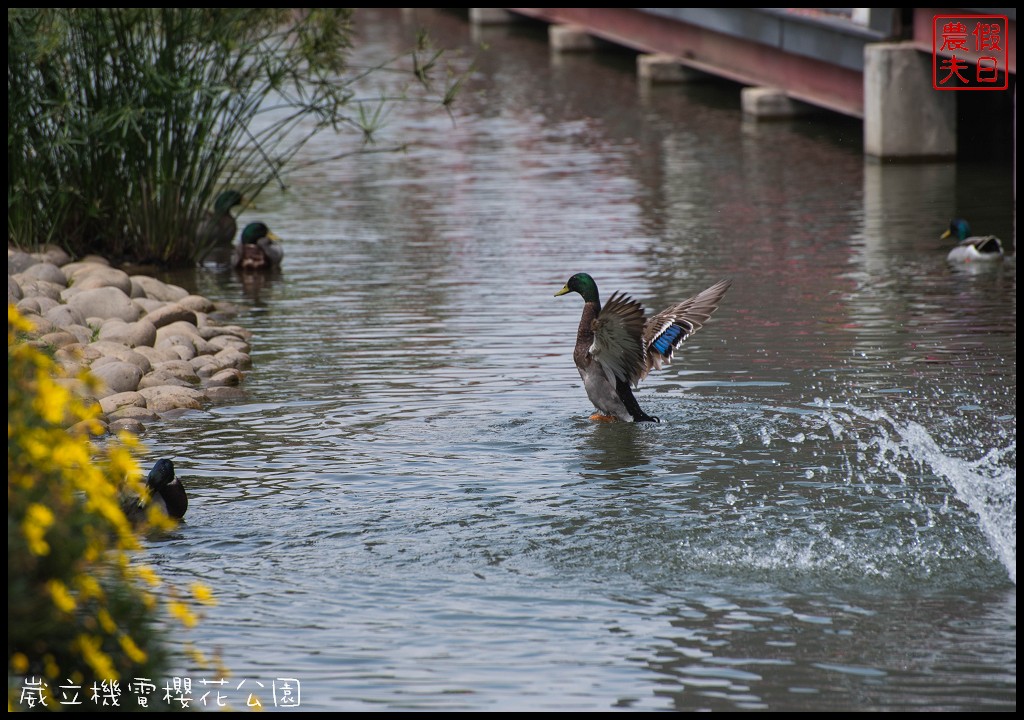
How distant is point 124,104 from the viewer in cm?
1241

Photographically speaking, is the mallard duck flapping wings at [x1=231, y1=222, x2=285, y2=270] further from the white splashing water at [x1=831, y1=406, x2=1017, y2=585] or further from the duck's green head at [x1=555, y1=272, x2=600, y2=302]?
the white splashing water at [x1=831, y1=406, x2=1017, y2=585]

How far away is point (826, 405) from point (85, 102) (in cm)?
699

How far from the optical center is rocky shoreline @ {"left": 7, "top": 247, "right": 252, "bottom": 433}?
920 centimetres

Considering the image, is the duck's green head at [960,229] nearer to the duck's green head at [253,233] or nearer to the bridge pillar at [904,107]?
the bridge pillar at [904,107]

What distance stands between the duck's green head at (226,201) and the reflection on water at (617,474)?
78cm

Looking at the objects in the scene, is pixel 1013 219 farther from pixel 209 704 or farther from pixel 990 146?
pixel 209 704

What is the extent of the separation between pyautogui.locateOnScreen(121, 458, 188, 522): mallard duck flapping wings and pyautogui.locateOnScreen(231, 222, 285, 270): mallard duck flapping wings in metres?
7.08

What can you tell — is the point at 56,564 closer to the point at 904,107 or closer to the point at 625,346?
the point at 625,346

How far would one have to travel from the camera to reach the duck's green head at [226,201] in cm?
1461

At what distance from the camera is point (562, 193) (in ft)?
58.3

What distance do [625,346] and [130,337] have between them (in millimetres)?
3805

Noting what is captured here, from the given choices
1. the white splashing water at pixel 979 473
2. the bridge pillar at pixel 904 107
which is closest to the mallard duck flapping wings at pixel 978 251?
the white splashing water at pixel 979 473

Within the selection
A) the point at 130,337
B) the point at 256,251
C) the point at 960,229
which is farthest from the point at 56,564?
→ the point at 960,229

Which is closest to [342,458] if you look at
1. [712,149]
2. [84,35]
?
[84,35]
